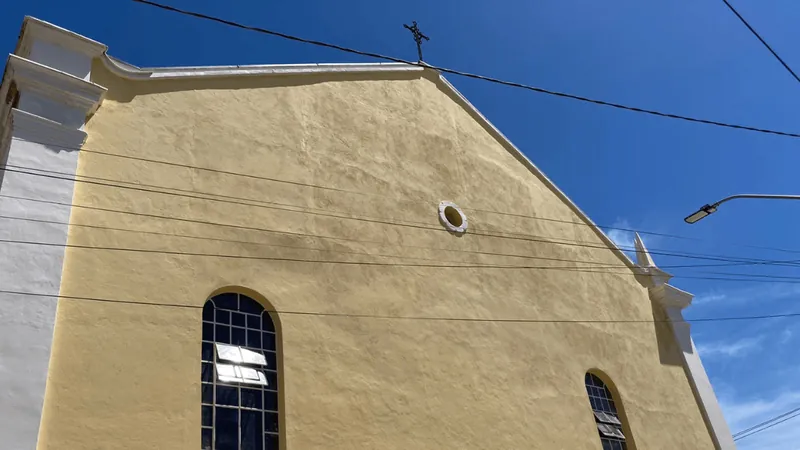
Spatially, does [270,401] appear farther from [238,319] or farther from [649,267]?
[649,267]

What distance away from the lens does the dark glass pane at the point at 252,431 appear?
813 centimetres

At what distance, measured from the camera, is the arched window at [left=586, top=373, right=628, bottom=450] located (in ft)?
38.9

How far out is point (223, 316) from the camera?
8.76 metres

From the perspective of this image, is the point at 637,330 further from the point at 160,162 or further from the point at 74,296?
the point at 74,296

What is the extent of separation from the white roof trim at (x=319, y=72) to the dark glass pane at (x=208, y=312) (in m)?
3.05

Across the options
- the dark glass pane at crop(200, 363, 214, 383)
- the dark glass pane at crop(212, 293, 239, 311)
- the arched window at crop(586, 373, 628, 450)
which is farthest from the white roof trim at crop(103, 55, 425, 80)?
the arched window at crop(586, 373, 628, 450)

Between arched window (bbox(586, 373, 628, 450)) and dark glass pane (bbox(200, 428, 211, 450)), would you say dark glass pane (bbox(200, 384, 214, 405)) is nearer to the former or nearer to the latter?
dark glass pane (bbox(200, 428, 211, 450))

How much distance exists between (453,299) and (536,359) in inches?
66.9

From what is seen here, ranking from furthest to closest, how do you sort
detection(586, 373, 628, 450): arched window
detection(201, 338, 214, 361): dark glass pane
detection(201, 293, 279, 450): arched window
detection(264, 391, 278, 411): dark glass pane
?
1. detection(586, 373, 628, 450): arched window
2. detection(264, 391, 278, 411): dark glass pane
3. detection(201, 338, 214, 361): dark glass pane
4. detection(201, 293, 279, 450): arched window

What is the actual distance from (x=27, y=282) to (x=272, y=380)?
2.83 metres

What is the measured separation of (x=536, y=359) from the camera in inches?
455

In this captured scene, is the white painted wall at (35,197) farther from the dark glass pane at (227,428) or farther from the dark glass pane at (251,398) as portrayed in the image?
the dark glass pane at (251,398)

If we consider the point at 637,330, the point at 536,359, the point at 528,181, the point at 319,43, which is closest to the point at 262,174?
the point at 319,43

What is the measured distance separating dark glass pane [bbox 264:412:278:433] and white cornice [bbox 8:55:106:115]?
4031mm
